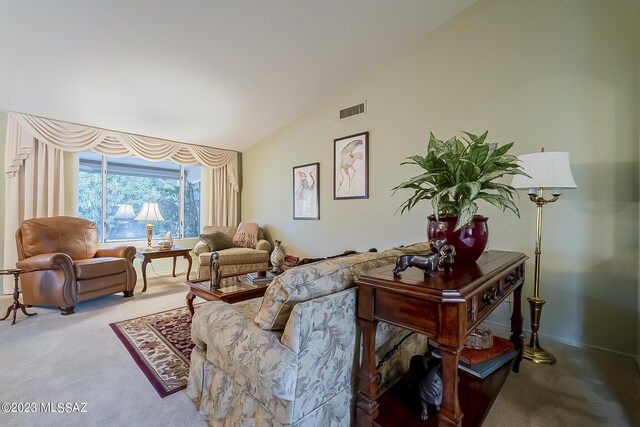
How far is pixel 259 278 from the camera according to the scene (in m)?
2.75

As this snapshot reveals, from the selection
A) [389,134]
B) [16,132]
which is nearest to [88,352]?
[16,132]

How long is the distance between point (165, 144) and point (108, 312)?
9.18ft

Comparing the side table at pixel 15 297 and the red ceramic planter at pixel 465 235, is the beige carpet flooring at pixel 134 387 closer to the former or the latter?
the side table at pixel 15 297

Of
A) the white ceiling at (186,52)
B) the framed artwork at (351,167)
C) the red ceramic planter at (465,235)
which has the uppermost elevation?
the white ceiling at (186,52)

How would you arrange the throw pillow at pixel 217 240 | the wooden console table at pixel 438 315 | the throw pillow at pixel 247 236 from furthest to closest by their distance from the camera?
the throw pillow at pixel 247 236 → the throw pillow at pixel 217 240 → the wooden console table at pixel 438 315

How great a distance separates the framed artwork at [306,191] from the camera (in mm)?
4262

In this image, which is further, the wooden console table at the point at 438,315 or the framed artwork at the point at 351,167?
the framed artwork at the point at 351,167

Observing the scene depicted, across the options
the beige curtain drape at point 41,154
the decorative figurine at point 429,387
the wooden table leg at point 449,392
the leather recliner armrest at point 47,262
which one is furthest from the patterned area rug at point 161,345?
the beige curtain drape at point 41,154

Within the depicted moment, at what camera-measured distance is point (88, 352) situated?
85.4 inches

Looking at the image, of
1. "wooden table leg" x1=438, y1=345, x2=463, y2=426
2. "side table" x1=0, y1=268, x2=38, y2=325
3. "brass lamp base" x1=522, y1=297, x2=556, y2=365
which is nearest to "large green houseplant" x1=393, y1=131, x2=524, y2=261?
"wooden table leg" x1=438, y1=345, x2=463, y2=426

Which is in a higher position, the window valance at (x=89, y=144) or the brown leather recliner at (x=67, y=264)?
the window valance at (x=89, y=144)

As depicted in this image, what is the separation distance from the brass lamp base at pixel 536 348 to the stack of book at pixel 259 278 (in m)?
2.15

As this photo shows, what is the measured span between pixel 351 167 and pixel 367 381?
2.95 meters

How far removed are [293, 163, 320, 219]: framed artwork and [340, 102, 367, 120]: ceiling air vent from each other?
806mm
